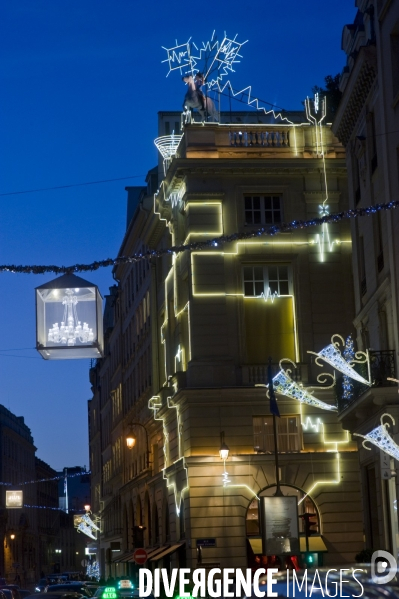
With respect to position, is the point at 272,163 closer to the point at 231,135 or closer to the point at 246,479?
the point at 231,135

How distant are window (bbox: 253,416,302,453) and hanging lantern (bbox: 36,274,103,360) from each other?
2360cm

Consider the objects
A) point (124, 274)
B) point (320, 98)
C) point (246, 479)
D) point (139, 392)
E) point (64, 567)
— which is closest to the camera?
point (246, 479)

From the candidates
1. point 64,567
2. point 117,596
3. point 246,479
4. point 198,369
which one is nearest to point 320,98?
point 198,369

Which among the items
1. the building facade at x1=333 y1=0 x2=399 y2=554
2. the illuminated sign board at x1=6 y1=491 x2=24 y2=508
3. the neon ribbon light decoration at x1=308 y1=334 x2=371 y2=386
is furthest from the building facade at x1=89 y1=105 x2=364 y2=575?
the illuminated sign board at x1=6 y1=491 x2=24 y2=508

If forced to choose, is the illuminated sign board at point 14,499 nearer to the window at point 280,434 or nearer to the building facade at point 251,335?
the building facade at point 251,335

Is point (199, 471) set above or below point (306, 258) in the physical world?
below

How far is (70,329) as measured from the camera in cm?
2041

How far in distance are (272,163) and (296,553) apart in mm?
17757

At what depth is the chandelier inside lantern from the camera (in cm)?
2025

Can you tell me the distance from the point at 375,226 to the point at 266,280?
12770 millimetres

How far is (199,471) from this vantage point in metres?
42.9

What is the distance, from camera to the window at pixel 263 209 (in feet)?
149

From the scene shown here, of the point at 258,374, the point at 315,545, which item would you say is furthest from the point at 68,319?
the point at 315,545

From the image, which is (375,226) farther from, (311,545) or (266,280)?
(311,545)
